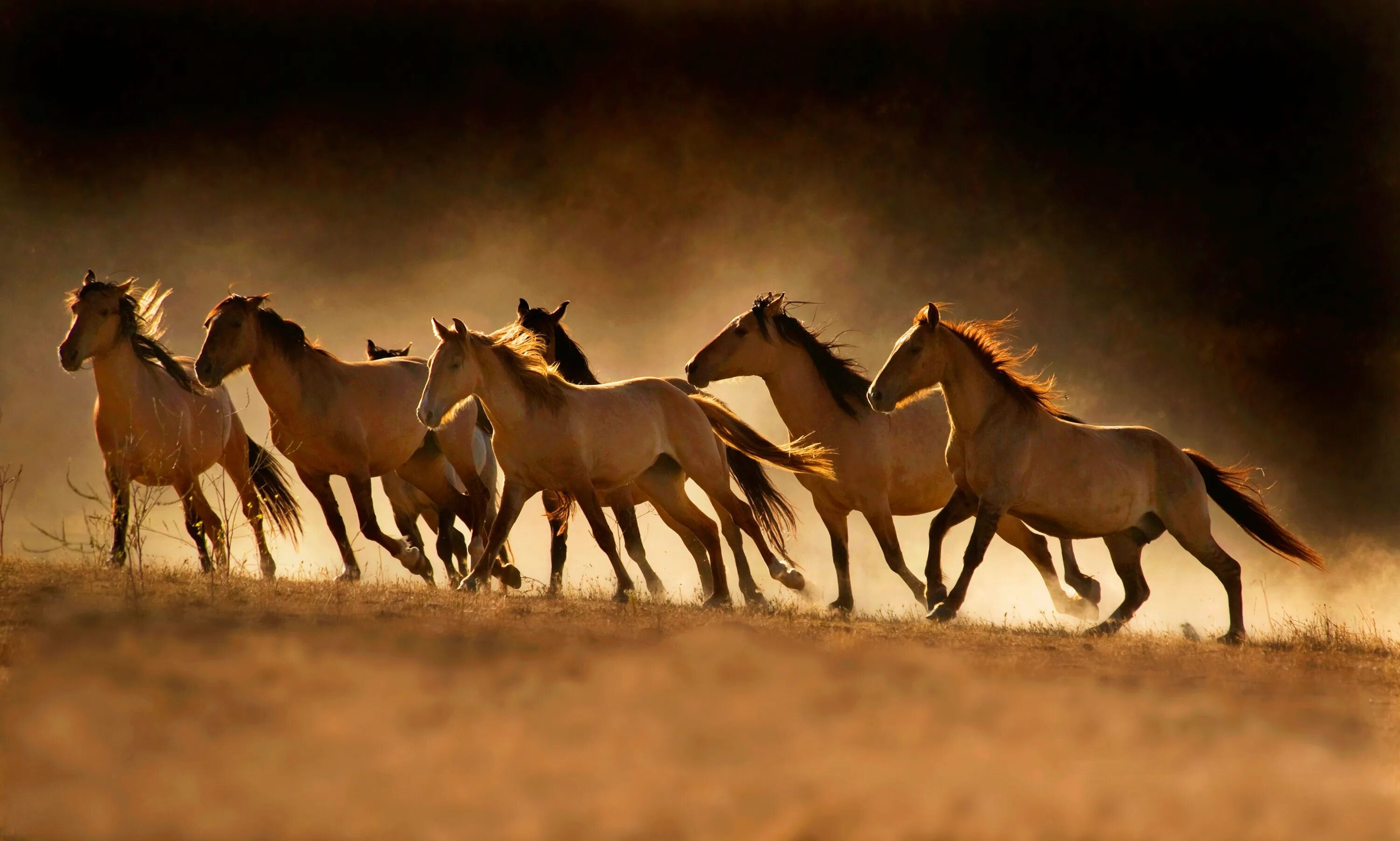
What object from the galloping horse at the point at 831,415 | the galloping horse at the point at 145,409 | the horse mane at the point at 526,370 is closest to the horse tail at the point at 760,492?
the galloping horse at the point at 831,415

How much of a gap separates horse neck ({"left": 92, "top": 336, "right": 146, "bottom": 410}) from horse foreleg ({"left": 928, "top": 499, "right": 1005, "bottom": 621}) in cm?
668

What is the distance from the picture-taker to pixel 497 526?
898 centimetres

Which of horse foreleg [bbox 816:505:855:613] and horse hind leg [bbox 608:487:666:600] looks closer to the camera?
horse foreleg [bbox 816:505:855:613]

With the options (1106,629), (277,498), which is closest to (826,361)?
(1106,629)

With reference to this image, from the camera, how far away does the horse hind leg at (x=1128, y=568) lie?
349 inches

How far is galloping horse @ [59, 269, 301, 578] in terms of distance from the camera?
9.95 m

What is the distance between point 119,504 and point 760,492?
547cm

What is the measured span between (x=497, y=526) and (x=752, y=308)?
3267 mm

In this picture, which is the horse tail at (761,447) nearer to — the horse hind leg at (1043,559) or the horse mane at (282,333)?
the horse hind leg at (1043,559)

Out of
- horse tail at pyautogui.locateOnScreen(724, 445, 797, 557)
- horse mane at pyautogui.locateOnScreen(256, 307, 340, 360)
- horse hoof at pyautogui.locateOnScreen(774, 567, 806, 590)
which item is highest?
horse mane at pyautogui.locateOnScreen(256, 307, 340, 360)

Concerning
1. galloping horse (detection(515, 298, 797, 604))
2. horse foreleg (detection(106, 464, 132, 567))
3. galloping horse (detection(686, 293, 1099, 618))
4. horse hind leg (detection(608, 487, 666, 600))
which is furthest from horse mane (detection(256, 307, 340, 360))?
galloping horse (detection(686, 293, 1099, 618))

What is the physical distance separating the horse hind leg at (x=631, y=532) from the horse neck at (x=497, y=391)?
2331mm

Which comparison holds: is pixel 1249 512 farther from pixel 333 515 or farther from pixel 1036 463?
pixel 333 515

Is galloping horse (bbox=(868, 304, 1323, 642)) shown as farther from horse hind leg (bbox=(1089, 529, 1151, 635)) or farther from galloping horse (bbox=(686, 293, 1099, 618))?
galloping horse (bbox=(686, 293, 1099, 618))
